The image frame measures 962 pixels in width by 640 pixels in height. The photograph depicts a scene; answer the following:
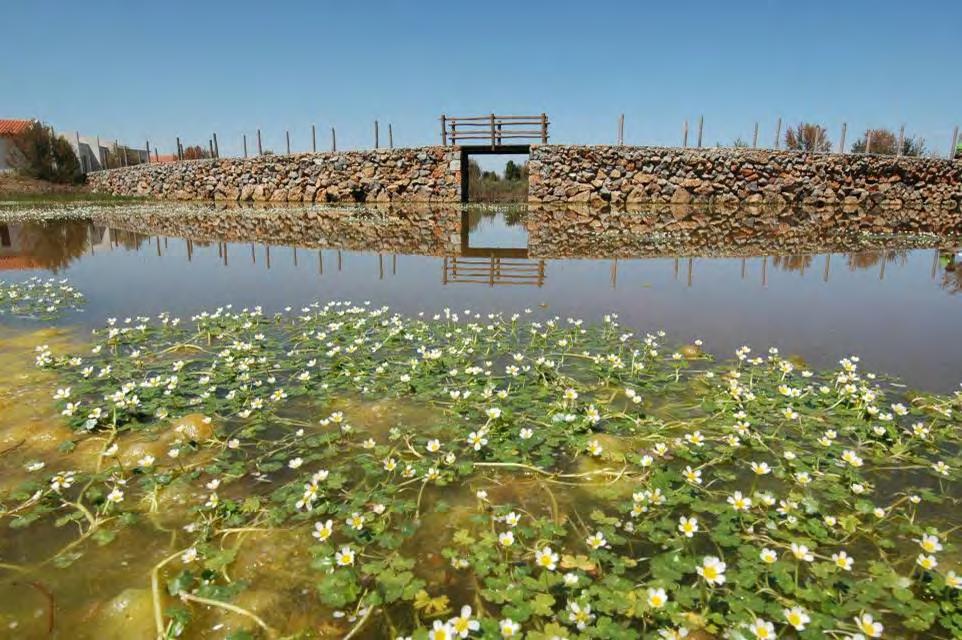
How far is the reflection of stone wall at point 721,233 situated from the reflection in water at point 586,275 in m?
0.08

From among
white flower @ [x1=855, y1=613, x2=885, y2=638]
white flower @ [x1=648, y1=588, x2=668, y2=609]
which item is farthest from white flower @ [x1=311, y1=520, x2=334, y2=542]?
white flower @ [x1=855, y1=613, x2=885, y2=638]

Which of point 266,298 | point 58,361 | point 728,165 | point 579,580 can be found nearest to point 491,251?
point 266,298

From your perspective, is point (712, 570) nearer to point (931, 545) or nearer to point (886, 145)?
point (931, 545)

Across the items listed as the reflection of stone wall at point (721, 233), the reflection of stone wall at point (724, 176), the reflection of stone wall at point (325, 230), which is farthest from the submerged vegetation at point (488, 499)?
the reflection of stone wall at point (724, 176)

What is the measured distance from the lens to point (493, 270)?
7.11 meters

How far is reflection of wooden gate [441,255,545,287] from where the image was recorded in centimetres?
647

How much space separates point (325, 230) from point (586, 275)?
7.17 metres

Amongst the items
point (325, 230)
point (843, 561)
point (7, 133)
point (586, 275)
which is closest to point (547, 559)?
point (843, 561)

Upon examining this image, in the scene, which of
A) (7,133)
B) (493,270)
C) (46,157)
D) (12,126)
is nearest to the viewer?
(493,270)

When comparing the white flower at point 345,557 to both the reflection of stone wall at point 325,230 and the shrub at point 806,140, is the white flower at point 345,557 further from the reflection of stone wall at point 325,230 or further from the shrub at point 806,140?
the shrub at point 806,140

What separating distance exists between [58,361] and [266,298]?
208cm

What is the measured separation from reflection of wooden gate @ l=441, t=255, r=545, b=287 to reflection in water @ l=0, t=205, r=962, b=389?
3cm

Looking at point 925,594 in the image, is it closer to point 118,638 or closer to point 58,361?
point 118,638

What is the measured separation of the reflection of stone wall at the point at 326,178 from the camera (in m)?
23.0
